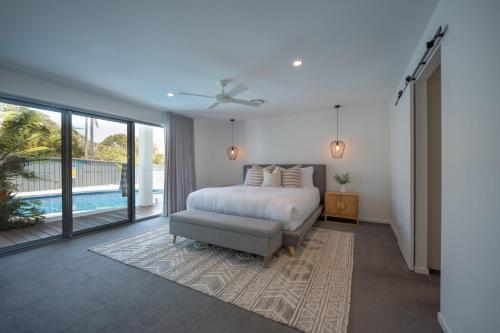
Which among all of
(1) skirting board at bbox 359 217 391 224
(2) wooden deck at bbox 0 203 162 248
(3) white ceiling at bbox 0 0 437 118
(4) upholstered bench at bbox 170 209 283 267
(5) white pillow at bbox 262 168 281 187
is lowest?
(1) skirting board at bbox 359 217 391 224

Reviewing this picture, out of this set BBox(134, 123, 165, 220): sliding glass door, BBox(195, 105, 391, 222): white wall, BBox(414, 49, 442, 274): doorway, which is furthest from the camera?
BBox(134, 123, 165, 220): sliding glass door

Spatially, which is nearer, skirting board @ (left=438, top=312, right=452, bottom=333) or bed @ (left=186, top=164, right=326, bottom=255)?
skirting board @ (left=438, top=312, right=452, bottom=333)

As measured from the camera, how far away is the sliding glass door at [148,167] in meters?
5.21

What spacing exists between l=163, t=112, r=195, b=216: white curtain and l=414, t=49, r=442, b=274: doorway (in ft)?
14.6

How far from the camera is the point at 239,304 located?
1738mm

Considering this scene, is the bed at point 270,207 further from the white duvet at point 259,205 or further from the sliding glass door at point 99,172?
the sliding glass door at point 99,172

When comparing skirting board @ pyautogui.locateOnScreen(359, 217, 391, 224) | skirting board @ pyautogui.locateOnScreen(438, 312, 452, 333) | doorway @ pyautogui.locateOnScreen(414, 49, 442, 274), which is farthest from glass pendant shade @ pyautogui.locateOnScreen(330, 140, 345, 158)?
skirting board @ pyautogui.locateOnScreen(438, 312, 452, 333)

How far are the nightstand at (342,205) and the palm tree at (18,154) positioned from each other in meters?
5.10

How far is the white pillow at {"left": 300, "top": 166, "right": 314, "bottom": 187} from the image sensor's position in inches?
173

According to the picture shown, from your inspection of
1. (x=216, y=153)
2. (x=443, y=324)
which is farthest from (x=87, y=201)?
(x=443, y=324)

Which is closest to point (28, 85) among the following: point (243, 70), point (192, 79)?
point (192, 79)

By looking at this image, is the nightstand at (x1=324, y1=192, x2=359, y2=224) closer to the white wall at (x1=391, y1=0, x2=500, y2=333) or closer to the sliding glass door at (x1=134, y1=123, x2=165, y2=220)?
the white wall at (x1=391, y1=0, x2=500, y2=333)

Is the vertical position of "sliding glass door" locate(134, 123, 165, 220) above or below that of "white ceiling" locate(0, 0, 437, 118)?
below

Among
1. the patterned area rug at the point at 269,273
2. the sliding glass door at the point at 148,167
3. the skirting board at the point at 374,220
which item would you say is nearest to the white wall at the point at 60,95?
the sliding glass door at the point at 148,167
